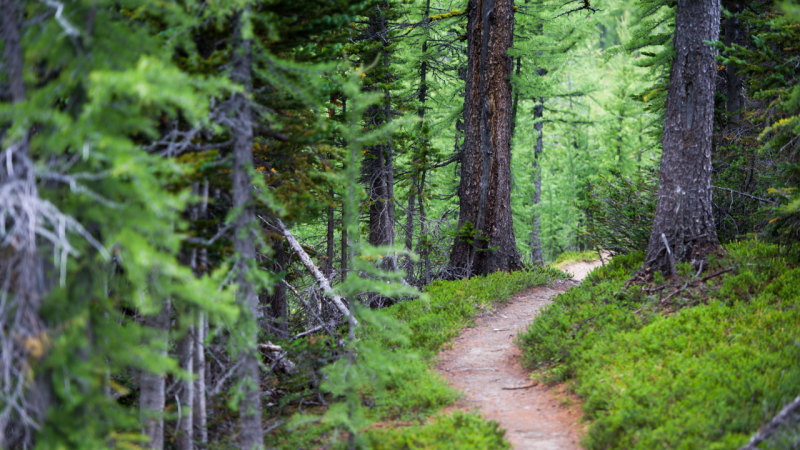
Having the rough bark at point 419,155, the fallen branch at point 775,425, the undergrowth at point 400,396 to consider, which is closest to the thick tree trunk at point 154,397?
the undergrowth at point 400,396

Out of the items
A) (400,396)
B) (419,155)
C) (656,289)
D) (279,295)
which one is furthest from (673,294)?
(419,155)

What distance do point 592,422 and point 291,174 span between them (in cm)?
550

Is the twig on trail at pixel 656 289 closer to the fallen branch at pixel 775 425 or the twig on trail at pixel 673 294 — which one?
the twig on trail at pixel 673 294

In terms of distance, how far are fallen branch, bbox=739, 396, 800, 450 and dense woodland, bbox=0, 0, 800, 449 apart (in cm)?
39

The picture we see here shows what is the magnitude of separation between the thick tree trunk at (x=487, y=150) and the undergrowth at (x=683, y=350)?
4255 millimetres

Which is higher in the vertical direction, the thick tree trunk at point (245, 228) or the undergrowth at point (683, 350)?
the thick tree trunk at point (245, 228)

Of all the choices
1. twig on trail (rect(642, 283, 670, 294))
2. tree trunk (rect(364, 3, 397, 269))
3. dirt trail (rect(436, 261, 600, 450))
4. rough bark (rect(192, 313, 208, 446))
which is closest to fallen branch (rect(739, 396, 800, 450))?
dirt trail (rect(436, 261, 600, 450))

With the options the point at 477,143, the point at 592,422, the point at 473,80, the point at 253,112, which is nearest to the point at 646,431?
the point at 592,422

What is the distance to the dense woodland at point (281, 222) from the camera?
3.86 m

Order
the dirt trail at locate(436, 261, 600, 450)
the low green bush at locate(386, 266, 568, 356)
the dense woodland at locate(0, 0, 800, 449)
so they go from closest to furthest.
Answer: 1. the dense woodland at locate(0, 0, 800, 449)
2. the dirt trail at locate(436, 261, 600, 450)
3. the low green bush at locate(386, 266, 568, 356)

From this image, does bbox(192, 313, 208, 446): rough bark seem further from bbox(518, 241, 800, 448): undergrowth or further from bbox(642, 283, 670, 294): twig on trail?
bbox(642, 283, 670, 294): twig on trail

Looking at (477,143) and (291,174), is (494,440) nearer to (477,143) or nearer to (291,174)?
(291,174)

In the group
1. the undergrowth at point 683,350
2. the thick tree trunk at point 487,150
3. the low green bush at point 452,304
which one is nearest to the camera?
the undergrowth at point 683,350

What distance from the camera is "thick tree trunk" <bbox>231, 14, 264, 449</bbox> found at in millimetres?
5547
